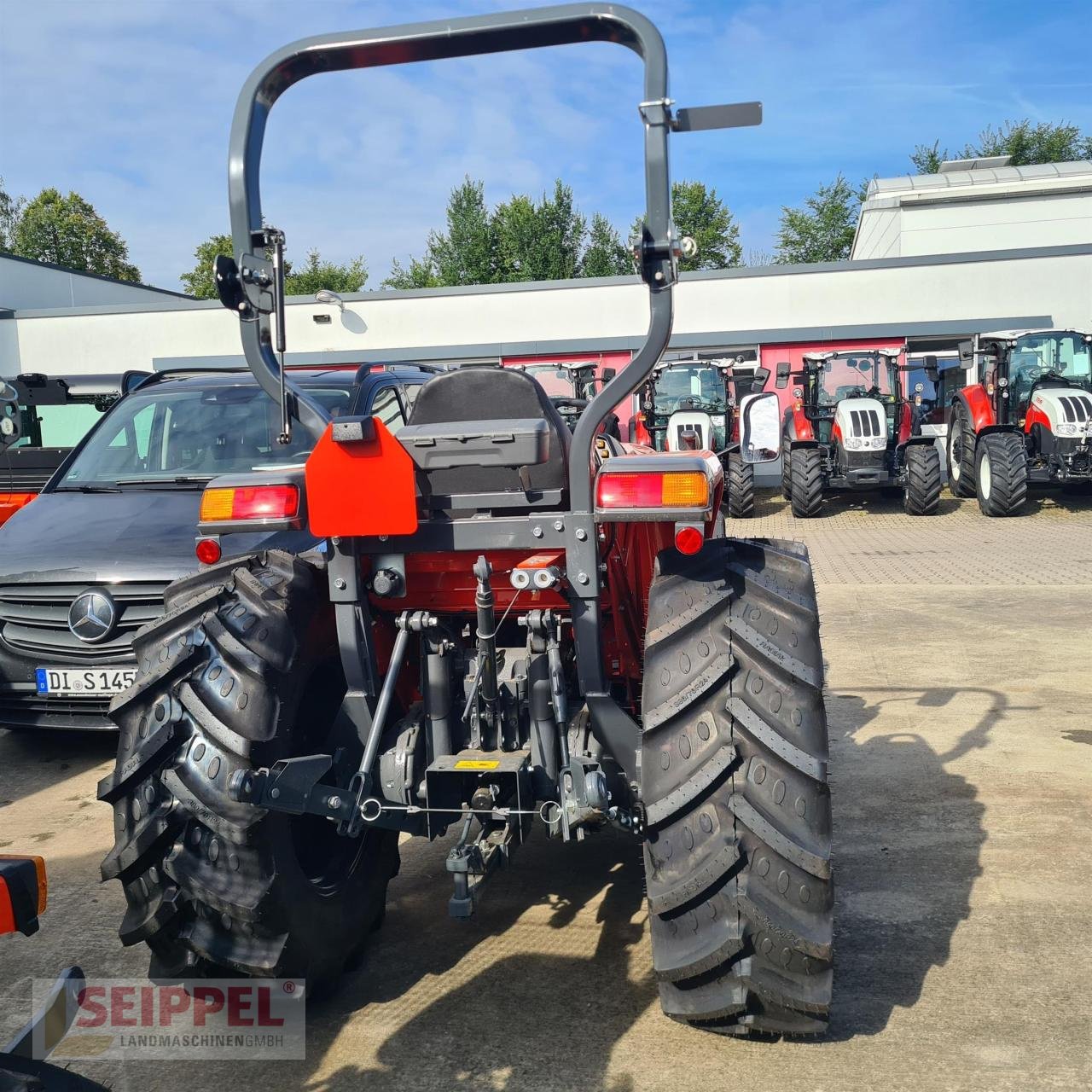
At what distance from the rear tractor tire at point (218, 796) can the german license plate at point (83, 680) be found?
7.51 feet

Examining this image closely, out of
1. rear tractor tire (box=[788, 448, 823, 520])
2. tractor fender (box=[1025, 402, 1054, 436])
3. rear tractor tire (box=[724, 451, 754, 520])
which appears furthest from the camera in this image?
rear tractor tire (box=[724, 451, 754, 520])

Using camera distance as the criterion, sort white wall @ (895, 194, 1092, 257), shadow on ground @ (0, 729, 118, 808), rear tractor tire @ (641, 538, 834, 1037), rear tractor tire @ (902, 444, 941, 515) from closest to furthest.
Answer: rear tractor tire @ (641, 538, 834, 1037)
shadow on ground @ (0, 729, 118, 808)
rear tractor tire @ (902, 444, 941, 515)
white wall @ (895, 194, 1092, 257)

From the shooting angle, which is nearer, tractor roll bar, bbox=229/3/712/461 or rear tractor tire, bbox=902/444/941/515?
tractor roll bar, bbox=229/3/712/461

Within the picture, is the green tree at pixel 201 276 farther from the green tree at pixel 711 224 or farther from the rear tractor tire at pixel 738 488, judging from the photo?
the rear tractor tire at pixel 738 488

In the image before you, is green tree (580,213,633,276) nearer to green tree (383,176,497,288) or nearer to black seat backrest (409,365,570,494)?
green tree (383,176,497,288)

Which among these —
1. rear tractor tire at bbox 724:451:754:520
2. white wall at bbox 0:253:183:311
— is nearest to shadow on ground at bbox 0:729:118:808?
rear tractor tire at bbox 724:451:754:520

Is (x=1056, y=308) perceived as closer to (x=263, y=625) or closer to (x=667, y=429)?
(x=667, y=429)

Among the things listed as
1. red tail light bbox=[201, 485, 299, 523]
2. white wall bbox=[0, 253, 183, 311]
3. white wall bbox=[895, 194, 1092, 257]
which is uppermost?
white wall bbox=[895, 194, 1092, 257]

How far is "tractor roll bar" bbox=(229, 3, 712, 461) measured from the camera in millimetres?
2641

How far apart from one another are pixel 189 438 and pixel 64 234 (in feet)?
180

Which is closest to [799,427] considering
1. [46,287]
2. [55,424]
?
[55,424]

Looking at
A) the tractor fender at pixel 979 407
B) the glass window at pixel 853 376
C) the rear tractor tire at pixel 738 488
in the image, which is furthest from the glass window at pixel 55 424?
the tractor fender at pixel 979 407

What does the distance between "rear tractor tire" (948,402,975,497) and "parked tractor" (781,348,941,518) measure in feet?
2.53

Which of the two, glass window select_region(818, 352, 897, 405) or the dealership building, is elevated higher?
the dealership building
